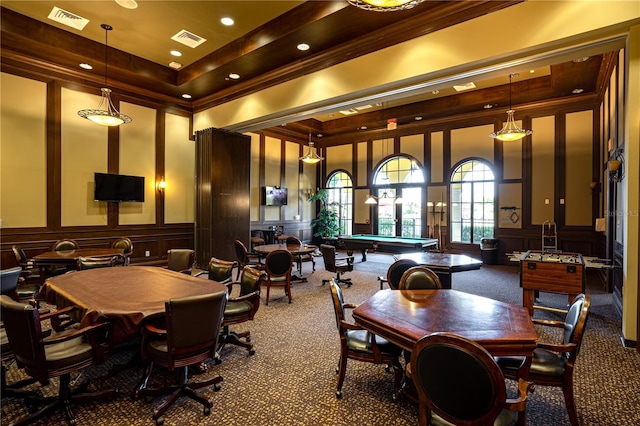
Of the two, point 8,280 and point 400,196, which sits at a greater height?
point 400,196

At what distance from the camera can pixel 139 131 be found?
7.37 metres

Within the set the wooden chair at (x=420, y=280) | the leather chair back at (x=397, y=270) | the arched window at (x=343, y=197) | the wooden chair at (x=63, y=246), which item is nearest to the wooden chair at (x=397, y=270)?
the leather chair back at (x=397, y=270)

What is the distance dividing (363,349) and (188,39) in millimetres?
5817

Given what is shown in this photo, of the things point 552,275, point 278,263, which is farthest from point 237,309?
point 552,275

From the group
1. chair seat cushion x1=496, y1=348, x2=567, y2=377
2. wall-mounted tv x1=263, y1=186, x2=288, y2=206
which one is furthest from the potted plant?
chair seat cushion x1=496, y1=348, x2=567, y2=377

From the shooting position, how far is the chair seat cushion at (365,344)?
2.39 m

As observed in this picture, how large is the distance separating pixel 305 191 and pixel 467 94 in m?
6.07

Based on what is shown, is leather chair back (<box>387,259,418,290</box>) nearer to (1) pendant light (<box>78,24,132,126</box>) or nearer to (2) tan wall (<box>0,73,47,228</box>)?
(1) pendant light (<box>78,24,132,126</box>)

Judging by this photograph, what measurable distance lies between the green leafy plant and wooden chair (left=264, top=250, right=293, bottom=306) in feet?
19.8

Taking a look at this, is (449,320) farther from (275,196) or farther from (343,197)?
(343,197)

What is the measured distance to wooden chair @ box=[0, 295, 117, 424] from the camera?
204 cm

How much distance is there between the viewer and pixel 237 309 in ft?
10.5

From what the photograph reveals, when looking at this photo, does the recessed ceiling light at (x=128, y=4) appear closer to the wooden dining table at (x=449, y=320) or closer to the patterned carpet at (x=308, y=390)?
the patterned carpet at (x=308, y=390)

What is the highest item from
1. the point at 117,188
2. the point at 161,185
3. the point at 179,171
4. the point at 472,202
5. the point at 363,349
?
the point at 179,171
